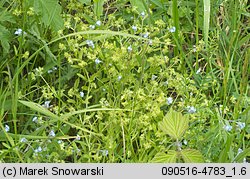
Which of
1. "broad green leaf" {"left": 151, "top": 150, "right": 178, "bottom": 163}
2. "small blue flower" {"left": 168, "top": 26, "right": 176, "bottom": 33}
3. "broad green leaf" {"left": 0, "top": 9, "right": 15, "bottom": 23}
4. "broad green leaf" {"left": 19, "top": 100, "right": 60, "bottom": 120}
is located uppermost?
"broad green leaf" {"left": 0, "top": 9, "right": 15, "bottom": 23}

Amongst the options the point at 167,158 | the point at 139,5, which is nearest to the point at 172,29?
the point at 139,5

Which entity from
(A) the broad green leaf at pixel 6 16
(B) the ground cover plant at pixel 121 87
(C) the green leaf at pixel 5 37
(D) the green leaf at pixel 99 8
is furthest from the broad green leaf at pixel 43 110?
(D) the green leaf at pixel 99 8

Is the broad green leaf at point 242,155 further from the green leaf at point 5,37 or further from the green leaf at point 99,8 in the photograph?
the green leaf at point 5,37

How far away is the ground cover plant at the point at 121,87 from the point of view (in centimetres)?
254

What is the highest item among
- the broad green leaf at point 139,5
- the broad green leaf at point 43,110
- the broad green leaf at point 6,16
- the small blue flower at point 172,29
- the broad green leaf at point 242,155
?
the broad green leaf at point 139,5

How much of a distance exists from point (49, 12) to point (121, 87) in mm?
434

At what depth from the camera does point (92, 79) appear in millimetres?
2768

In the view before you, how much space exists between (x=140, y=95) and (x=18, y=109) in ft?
1.78

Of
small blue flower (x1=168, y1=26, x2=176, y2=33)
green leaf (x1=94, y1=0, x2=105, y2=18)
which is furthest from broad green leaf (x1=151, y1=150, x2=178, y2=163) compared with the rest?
green leaf (x1=94, y1=0, x2=105, y2=18)

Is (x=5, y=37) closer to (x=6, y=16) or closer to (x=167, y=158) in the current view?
(x=6, y=16)

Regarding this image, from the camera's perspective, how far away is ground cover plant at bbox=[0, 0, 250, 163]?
2.54 m

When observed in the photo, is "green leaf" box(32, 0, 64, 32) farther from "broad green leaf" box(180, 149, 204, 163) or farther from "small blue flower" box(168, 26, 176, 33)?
"broad green leaf" box(180, 149, 204, 163)

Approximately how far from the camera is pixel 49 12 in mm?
2805

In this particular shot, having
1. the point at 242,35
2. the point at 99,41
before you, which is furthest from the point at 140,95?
the point at 242,35
